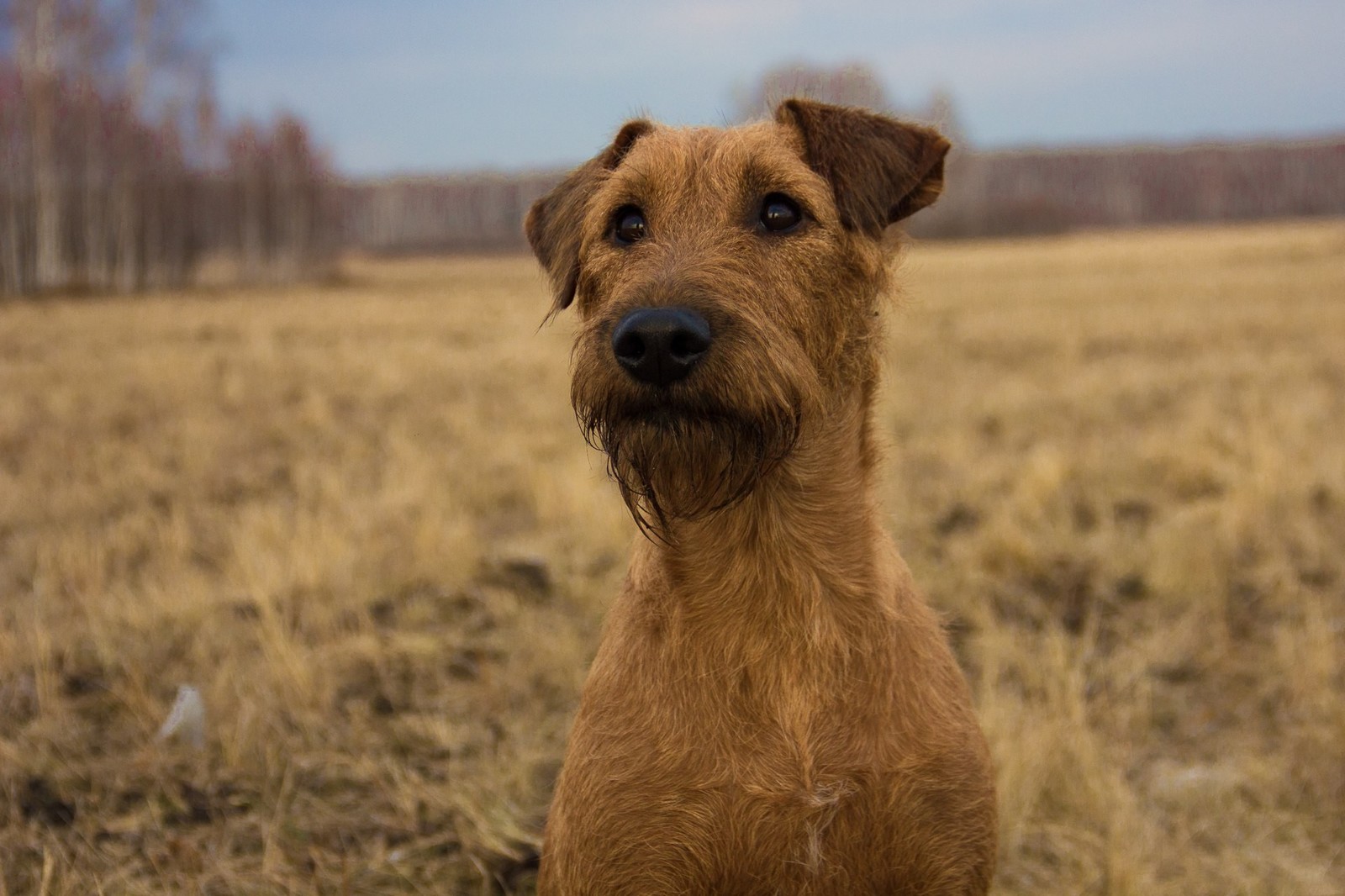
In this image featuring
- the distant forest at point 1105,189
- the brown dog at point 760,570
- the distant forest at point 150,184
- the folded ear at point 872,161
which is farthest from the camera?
the distant forest at point 1105,189

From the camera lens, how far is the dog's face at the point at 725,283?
230 cm

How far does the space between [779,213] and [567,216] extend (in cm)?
69

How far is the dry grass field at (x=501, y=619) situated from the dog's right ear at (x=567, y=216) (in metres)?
0.94

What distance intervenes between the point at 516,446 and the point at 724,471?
7.72 m

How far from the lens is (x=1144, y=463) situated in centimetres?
846

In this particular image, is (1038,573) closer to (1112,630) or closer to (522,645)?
(1112,630)

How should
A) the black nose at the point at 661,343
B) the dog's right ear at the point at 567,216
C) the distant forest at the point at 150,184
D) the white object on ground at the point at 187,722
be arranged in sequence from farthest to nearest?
the distant forest at the point at 150,184 → the white object on ground at the point at 187,722 → the dog's right ear at the point at 567,216 → the black nose at the point at 661,343

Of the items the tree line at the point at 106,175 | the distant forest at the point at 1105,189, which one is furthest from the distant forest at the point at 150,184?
the distant forest at the point at 1105,189

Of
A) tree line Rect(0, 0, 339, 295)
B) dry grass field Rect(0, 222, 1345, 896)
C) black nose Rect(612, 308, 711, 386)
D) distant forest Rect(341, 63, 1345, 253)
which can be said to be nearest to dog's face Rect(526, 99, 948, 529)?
black nose Rect(612, 308, 711, 386)

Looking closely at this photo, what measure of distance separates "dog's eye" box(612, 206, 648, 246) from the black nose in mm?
623

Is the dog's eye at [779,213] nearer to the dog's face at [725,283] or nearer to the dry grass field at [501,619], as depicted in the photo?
the dog's face at [725,283]

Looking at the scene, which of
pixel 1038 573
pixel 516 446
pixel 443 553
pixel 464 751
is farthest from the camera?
pixel 516 446

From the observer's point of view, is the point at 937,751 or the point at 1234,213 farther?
the point at 1234,213

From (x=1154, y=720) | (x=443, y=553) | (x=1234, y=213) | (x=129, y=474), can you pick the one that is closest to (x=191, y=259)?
(x=129, y=474)
